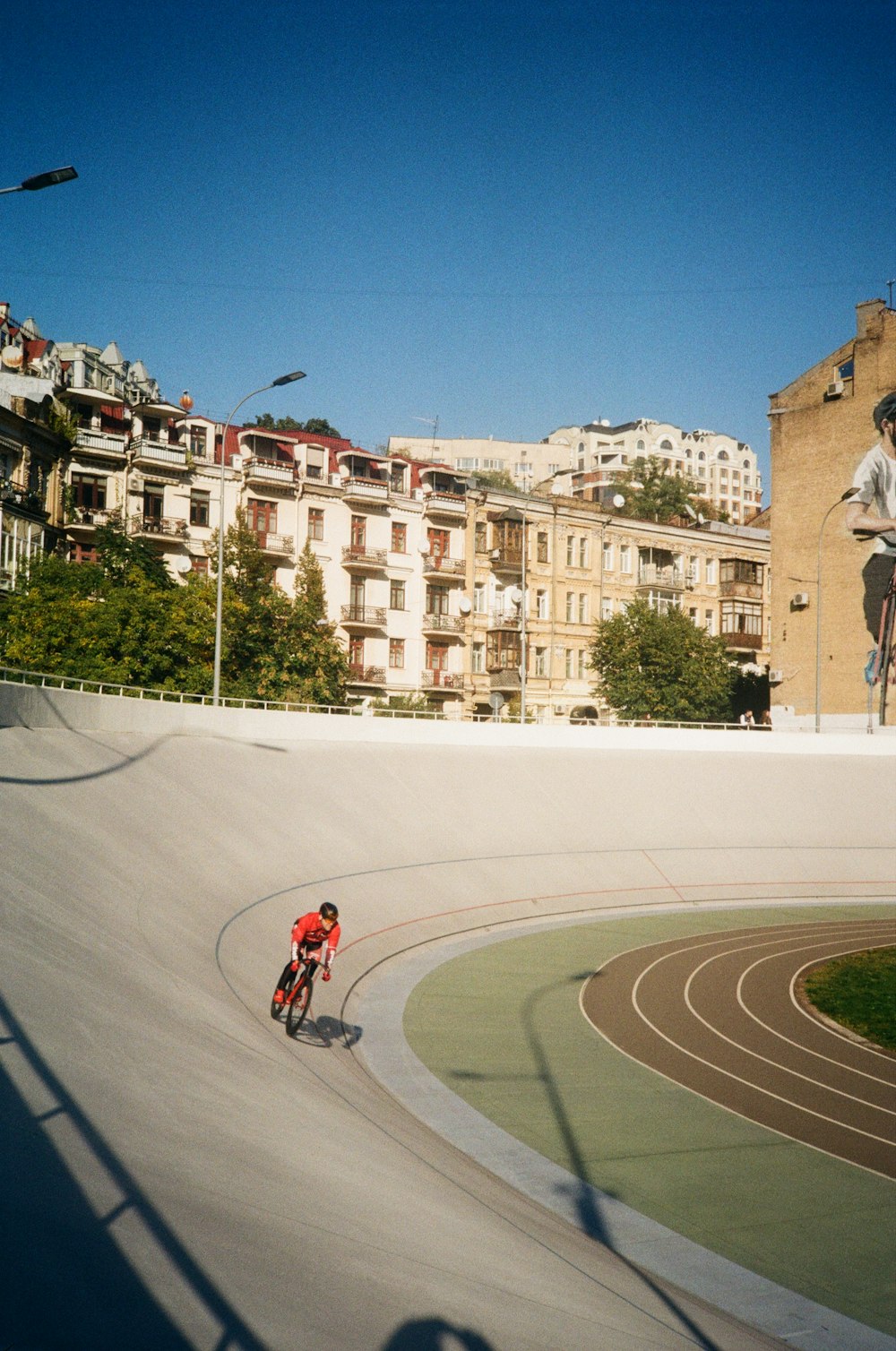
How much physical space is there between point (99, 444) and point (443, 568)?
678 inches

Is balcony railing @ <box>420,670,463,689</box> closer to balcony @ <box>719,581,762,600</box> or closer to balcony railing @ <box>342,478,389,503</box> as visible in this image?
balcony railing @ <box>342,478,389,503</box>

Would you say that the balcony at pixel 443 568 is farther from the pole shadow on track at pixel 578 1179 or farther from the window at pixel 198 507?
the pole shadow on track at pixel 578 1179

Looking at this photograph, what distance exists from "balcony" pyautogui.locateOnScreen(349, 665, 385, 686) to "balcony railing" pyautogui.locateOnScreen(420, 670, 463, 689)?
2358 mm

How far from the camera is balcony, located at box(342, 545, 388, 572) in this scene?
5269 centimetres

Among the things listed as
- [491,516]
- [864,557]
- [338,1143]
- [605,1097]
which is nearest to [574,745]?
[864,557]

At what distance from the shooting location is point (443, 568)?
55.7 metres

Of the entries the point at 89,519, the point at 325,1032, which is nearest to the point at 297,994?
the point at 325,1032

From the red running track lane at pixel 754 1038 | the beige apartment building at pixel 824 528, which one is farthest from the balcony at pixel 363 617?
the red running track lane at pixel 754 1038

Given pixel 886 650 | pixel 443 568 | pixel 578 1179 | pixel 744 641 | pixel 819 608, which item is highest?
pixel 443 568

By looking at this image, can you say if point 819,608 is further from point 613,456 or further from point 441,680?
point 613,456

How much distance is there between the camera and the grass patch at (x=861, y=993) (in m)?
17.5

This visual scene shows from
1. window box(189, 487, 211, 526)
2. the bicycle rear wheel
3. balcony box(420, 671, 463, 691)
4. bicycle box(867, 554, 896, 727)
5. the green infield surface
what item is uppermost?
window box(189, 487, 211, 526)

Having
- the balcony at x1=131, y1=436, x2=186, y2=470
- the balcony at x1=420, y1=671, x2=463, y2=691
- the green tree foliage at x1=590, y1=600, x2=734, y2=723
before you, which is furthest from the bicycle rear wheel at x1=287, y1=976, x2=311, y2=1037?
the green tree foliage at x1=590, y1=600, x2=734, y2=723

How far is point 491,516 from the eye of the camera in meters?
58.3
